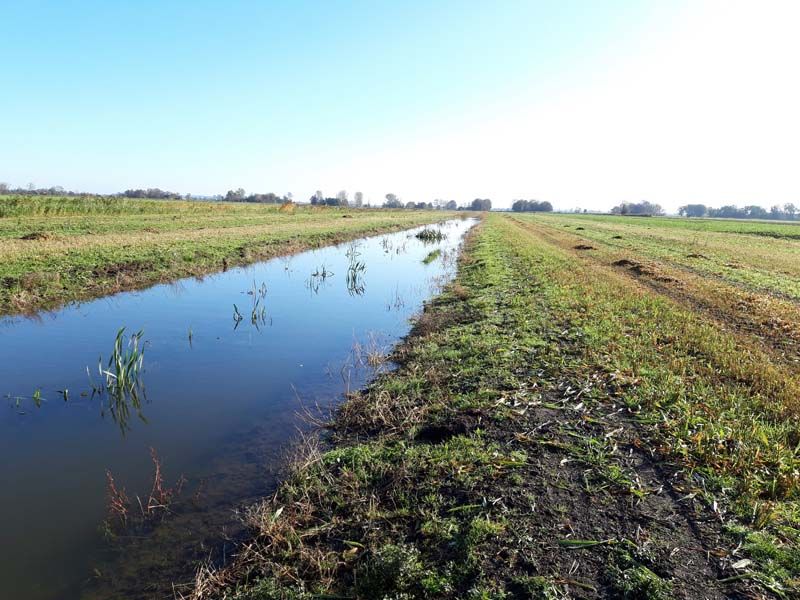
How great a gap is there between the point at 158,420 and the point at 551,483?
6165mm

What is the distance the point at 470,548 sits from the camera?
3914mm

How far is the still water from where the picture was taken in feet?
13.9

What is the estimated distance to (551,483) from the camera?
484cm

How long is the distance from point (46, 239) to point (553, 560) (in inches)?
1050

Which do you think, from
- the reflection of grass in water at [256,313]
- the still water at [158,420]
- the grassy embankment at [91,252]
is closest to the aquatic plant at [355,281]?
the still water at [158,420]

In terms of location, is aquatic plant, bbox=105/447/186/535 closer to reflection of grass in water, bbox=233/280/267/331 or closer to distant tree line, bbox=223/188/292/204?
reflection of grass in water, bbox=233/280/267/331

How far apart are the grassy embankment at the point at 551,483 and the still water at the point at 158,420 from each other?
0.85m

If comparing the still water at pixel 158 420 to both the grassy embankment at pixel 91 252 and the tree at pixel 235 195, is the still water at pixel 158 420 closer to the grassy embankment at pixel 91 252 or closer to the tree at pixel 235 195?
the grassy embankment at pixel 91 252

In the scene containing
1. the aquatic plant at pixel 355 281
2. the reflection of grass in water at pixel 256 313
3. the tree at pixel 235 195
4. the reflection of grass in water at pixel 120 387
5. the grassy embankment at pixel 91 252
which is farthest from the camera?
the tree at pixel 235 195

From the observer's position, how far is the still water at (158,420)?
4.25 metres

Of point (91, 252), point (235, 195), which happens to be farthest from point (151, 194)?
point (91, 252)

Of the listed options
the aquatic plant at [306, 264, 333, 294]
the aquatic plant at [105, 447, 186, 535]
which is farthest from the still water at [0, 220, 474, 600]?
the aquatic plant at [306, 264, 333, 294]

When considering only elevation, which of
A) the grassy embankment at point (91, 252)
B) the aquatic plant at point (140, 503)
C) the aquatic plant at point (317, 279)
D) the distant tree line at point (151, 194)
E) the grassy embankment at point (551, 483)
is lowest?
the aquatic plant at point (140, 503)

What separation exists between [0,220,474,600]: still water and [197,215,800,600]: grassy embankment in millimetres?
850
